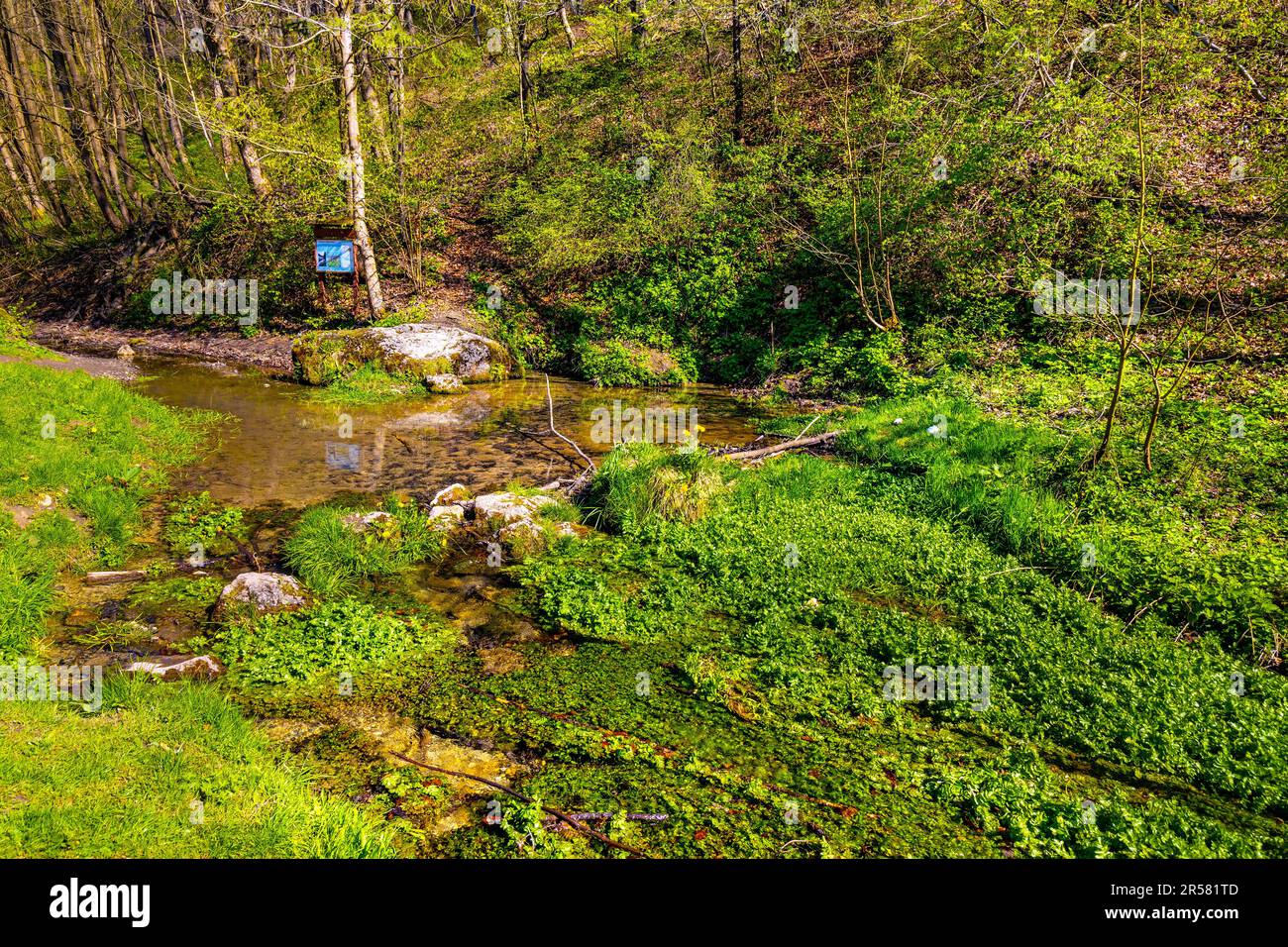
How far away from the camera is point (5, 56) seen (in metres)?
26.2

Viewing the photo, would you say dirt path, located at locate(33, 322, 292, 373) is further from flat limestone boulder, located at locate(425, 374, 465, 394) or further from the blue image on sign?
flat limestone boulder, located at locate(425, 374, 465, 394)

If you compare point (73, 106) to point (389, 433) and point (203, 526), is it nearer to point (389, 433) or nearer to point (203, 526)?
point (389, 433)

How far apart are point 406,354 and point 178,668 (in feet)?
36.6

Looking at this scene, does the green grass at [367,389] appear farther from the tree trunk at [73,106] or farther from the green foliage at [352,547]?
the tree trunk at [73,106]

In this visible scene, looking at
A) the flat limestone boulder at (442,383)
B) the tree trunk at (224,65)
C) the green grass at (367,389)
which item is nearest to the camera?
the green grass at (367,389)

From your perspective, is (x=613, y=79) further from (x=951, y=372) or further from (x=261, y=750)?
(x=261, y=750)

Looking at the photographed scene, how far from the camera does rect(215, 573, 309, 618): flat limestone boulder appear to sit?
6.18m

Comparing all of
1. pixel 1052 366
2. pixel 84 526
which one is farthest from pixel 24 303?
pixel 1052 366

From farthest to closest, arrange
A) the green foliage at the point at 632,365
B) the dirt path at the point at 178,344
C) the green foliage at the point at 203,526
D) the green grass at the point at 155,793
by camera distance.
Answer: the dirt path at the point at 178,344
the green foliage at the point at 632,365
the green foliage at the point at 203,526
the green grass at the point at 155,793

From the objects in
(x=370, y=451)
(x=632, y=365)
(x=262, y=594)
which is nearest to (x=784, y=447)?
(x=632, y=365)

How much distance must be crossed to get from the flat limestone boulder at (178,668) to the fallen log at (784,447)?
22.0 feet

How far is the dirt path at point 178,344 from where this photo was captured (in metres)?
17.4

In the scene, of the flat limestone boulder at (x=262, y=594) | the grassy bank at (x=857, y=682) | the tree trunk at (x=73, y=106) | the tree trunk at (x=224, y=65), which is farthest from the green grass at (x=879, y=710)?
the tree trunk at (x=73, y=106)
